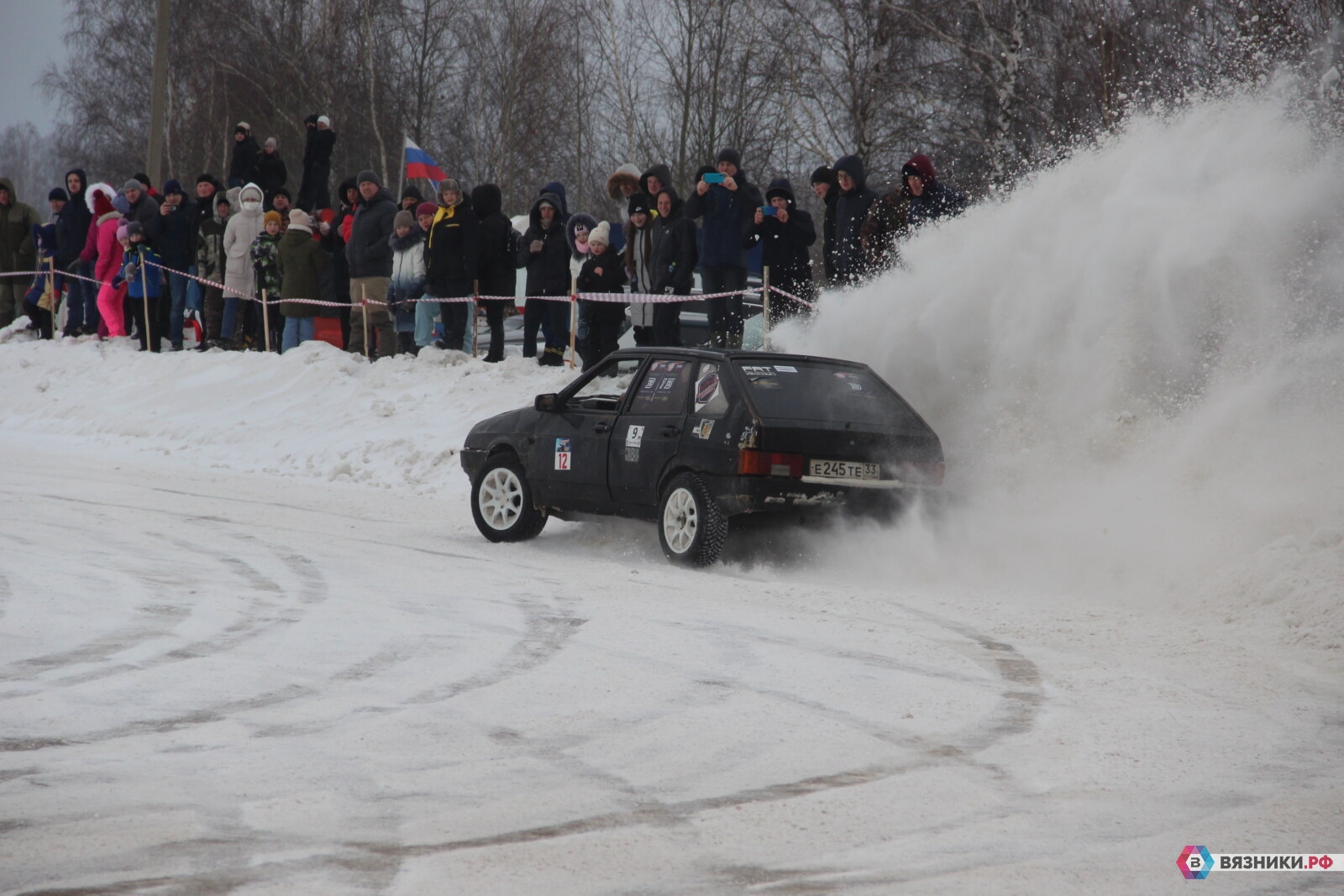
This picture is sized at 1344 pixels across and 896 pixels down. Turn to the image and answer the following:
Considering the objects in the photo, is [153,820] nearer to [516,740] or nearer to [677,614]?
[516,740]

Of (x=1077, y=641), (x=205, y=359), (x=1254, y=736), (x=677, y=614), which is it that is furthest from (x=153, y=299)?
(x=1254, y=736)

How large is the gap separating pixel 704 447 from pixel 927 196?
4.31 metres

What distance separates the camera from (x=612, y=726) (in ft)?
15.9

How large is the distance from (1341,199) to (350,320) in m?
12.8

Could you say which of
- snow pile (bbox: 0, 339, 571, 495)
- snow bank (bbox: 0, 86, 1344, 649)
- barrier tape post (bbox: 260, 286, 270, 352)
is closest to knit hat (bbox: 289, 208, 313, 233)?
barrier tape post (bbox: 260, 286, 270, 352)

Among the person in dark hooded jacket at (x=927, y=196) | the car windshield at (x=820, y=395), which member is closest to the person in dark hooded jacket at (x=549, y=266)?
the person in dark hooded jacket at (x=927, y=196)

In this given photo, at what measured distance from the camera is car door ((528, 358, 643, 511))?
31.6ft

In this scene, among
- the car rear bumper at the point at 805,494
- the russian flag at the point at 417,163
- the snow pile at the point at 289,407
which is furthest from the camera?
the russian flag at the point at 417,163

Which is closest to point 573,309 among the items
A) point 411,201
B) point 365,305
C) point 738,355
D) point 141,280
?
point 365,305

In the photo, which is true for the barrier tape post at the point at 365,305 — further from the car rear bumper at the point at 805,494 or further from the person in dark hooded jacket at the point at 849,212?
the car rear bumper at the point at 805,494

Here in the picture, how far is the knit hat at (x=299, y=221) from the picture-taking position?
60.0 feet

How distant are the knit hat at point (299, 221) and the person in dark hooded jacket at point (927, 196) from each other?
30.5ft

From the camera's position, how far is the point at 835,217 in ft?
44.4

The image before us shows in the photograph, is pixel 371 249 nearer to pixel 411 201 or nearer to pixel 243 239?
pixel 411 201
